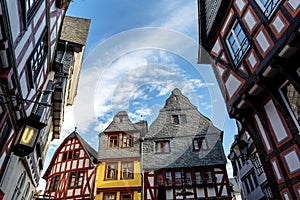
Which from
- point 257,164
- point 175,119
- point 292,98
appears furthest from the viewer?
point 175,119

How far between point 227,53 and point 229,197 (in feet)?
26.1

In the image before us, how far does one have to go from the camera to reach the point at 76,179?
13.3 m

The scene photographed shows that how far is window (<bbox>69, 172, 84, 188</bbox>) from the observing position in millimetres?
13148

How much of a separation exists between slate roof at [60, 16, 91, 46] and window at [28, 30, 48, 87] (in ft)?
15.3

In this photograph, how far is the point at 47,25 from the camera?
6.64m

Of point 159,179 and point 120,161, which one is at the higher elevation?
point 120,161

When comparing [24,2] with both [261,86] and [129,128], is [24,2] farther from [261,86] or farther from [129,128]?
[129,128]

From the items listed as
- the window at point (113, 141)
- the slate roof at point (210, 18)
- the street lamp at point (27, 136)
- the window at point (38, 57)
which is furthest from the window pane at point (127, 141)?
the street lamp at point (27, 136)

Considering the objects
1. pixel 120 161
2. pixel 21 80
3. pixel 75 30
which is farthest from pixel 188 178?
pixel 75 30

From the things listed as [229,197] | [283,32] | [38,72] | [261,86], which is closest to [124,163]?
[229,197]

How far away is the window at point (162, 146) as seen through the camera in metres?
12.7

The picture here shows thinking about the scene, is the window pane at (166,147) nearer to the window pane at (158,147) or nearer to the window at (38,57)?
the window pane at (158,147)

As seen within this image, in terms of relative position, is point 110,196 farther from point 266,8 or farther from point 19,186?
point 266,8

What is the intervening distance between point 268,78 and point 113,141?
10793 millimetres
